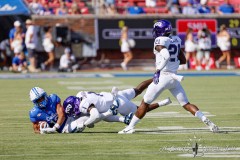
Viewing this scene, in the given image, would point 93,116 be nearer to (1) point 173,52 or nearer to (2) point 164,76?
(2) point 164,76

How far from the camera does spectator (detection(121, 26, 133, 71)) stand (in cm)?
2659

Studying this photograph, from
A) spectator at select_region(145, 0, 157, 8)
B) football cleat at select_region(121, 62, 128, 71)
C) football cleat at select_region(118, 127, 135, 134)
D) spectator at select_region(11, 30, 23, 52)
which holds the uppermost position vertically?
football cleat at select_region(118, 127, 135, 134)

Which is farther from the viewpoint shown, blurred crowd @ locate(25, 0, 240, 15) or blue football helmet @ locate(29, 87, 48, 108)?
blurred crowd @ locate(25, 0, 240, 15)

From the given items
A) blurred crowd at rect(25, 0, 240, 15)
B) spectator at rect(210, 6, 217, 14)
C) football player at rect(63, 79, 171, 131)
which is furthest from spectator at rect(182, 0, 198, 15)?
football player at rect(63, 79, 171, 131)

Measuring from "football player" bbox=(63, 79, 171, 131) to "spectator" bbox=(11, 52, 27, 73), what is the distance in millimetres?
13416

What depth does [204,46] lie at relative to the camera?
2686 cm

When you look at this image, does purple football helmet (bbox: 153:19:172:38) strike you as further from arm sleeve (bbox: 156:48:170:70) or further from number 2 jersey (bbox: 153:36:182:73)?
arm sleeve (bbox: 156:48:170:70)

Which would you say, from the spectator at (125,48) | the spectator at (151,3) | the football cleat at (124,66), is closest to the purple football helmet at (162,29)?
the spectator at (125,48)

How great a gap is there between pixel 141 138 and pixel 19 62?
49.0 feet

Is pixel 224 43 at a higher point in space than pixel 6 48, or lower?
lower

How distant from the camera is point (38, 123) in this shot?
11.2m

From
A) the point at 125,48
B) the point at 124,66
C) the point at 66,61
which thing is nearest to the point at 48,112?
the point at 66,61

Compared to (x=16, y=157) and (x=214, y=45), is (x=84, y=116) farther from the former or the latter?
(x=214, y=45)

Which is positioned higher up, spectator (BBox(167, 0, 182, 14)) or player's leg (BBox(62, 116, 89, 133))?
player's leg (BBox(62, 116, 89, 133))
